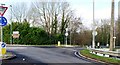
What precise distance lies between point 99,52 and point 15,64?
12715mm

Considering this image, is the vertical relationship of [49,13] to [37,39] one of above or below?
above

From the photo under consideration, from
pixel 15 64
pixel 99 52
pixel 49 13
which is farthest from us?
pixel 49 13

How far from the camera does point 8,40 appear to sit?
6253 cm

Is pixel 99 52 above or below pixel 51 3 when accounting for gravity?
below

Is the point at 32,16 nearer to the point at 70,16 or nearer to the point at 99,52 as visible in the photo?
the point at 70,16

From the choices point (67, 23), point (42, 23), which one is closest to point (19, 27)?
point (42, 23)

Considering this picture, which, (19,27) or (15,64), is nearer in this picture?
(15,64)

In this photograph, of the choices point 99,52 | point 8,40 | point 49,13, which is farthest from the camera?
point 49,13

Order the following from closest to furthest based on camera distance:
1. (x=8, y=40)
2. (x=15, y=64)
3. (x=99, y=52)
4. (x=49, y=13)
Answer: (x=15, y=64) < (x=99, y=52) < (x=8, y=40) < (x=49, y=13)

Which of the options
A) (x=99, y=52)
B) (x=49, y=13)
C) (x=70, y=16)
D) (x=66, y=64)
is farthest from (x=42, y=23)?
(x=66, y=64)

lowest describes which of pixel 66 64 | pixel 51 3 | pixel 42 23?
pixel 66 64

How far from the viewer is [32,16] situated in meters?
70.4

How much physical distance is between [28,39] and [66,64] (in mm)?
44613

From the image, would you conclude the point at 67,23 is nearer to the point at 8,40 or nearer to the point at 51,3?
the point at 51,3
